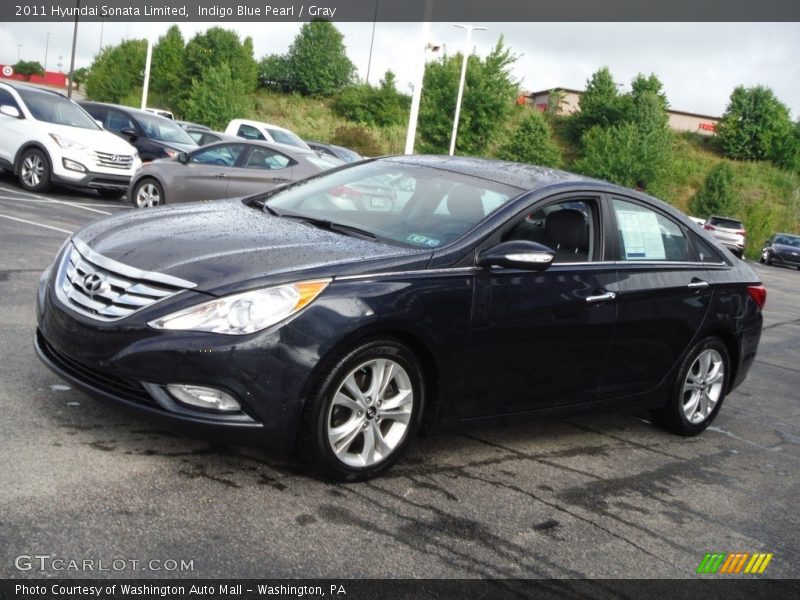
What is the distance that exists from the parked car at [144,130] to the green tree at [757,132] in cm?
6787

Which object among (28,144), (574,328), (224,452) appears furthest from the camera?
(28,144)

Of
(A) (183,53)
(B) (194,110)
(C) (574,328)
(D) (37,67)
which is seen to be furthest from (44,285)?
(D) (37,67)

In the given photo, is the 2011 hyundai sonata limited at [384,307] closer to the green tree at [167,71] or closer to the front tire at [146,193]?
the front tire at [146,193]

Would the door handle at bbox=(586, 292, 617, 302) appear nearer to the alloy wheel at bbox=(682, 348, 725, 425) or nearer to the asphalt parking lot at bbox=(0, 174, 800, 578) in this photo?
the asphalt parking lot at bbox=(0, 174, 800, 578)

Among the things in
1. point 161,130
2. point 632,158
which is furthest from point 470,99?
point 161,130

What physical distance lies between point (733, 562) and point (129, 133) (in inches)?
658

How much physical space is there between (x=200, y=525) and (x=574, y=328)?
232 cm

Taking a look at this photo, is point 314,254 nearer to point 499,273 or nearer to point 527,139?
point 499,273

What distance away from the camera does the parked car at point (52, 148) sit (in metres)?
15.7

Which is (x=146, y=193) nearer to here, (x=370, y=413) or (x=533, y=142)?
(x=370, y=413)

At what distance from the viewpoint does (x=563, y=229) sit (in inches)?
210

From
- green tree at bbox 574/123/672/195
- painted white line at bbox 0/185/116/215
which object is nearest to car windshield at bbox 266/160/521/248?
painted white line at bbox 0/185/116/215

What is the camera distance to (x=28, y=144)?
15.8m

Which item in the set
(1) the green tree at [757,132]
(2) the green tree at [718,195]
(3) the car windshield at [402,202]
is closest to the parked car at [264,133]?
(3) the car windshield at [402,202]
